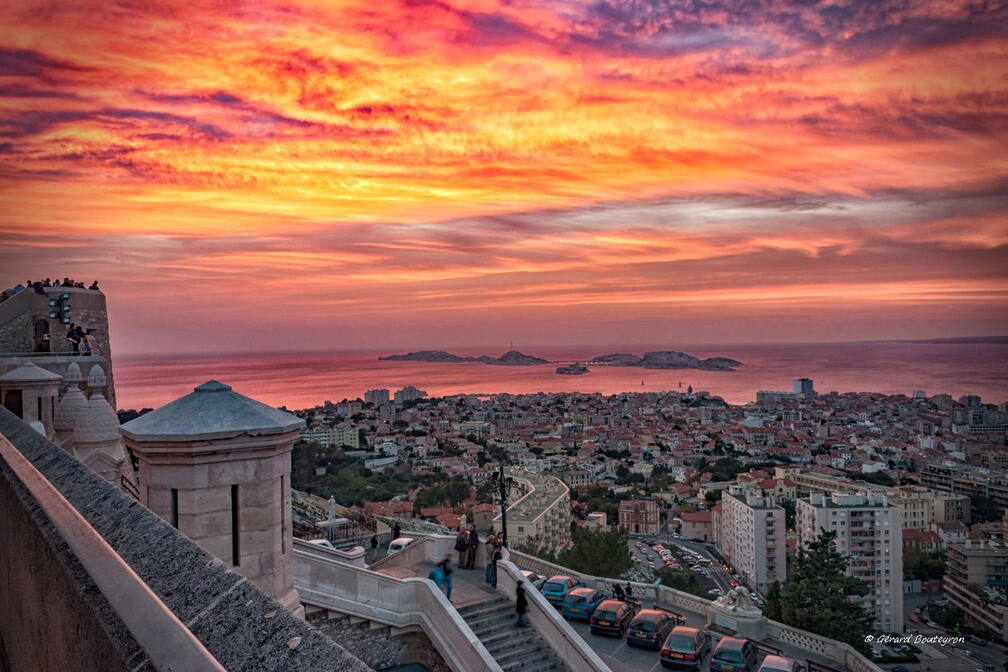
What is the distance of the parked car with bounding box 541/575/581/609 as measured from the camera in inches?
520

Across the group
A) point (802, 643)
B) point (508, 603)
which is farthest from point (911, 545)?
point (508, 603)

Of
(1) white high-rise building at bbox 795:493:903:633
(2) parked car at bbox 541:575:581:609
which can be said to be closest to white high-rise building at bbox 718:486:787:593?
(1) white high-rise building at bbox 795:493:903:633

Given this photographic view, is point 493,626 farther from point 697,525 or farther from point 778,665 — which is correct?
point 697,525

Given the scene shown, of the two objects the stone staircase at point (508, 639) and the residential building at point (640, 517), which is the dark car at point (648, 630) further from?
the residential building at point (640, 517)

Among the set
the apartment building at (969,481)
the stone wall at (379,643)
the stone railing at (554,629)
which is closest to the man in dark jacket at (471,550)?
the stone railing at (554,629)

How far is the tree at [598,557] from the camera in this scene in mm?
21859

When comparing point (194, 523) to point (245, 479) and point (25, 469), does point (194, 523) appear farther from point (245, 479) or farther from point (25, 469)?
point (25, 469)

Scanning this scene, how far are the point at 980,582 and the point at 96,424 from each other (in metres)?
39.1

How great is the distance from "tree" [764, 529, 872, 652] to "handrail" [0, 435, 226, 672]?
20.7 metres

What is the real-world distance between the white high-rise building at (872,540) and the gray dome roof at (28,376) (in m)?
36.5

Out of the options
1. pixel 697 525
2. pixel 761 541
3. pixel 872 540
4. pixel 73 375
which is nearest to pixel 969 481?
pixel 697 525

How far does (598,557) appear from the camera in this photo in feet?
72.4

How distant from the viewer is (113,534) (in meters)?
3.00

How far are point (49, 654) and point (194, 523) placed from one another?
10.0ft
